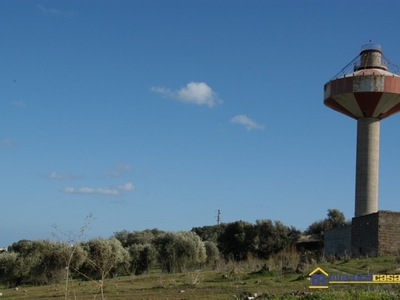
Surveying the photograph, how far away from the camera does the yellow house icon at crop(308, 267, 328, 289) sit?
18.8 m

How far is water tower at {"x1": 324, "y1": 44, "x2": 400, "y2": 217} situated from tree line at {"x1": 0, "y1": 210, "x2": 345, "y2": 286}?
11911mm

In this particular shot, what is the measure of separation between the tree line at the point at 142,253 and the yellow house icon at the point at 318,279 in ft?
32.5

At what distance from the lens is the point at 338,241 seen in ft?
124

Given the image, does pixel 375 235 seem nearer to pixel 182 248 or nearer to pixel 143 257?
pixel 182 248

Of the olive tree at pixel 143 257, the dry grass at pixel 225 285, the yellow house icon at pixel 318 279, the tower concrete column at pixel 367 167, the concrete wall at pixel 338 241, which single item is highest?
the tower concrete column at pixel 367 167

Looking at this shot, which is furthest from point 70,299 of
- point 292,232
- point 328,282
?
point 292,232

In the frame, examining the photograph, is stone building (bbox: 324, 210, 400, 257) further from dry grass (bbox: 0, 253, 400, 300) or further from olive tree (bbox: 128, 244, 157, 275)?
olive tree (bbox: 128, 244, 157, 275)

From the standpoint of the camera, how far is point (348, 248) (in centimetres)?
3538

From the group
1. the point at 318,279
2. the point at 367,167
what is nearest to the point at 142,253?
the point at 367,167

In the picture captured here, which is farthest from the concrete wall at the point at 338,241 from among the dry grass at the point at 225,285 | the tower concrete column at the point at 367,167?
the dry grass at the point at 225,285

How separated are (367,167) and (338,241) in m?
5.57

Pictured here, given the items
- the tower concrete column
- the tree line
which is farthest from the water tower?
the tree line

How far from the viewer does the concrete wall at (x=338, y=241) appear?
1400 inches

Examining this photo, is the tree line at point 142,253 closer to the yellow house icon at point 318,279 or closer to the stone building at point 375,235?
the stone building at point 375,235
